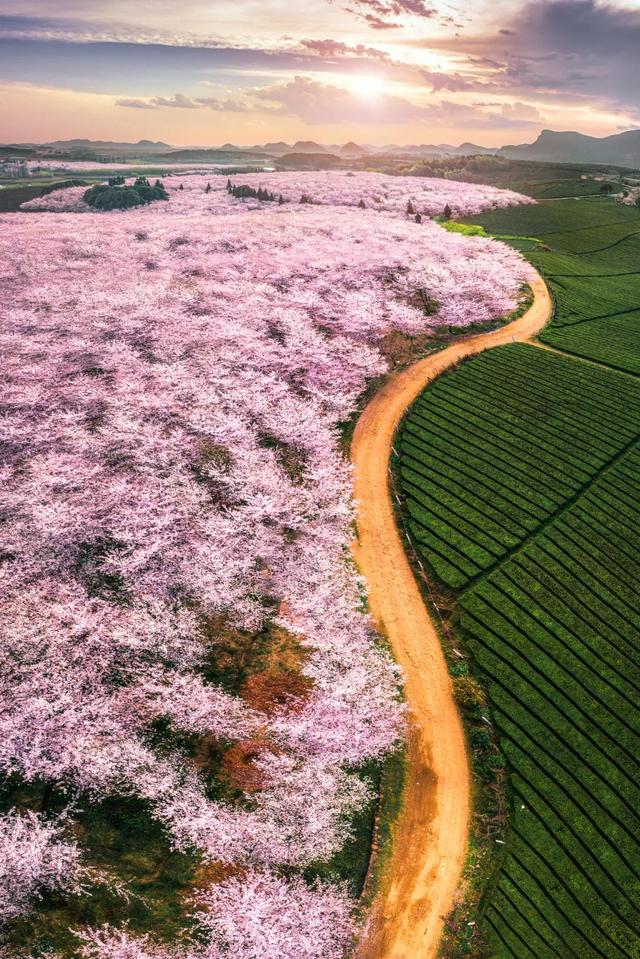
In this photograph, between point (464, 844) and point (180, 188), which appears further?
point (180, 188)

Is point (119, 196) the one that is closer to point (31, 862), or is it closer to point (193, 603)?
point (193, 603)

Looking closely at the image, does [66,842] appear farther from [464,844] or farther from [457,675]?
[457,675]

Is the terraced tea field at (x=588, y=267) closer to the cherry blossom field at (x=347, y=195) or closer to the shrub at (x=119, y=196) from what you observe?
the cherry blossom field at (x=347, y=195)

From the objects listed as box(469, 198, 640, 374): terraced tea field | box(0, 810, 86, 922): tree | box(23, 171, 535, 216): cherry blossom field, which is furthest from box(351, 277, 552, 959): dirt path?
box(23, 171, 535, 216): cherry blossom field

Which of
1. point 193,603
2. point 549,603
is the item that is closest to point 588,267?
point 549,603

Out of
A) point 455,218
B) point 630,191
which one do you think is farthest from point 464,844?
point 630,191

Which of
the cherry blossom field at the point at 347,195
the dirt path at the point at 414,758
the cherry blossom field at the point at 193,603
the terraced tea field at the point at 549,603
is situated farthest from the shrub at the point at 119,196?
the dirt path at the point at 414,758
